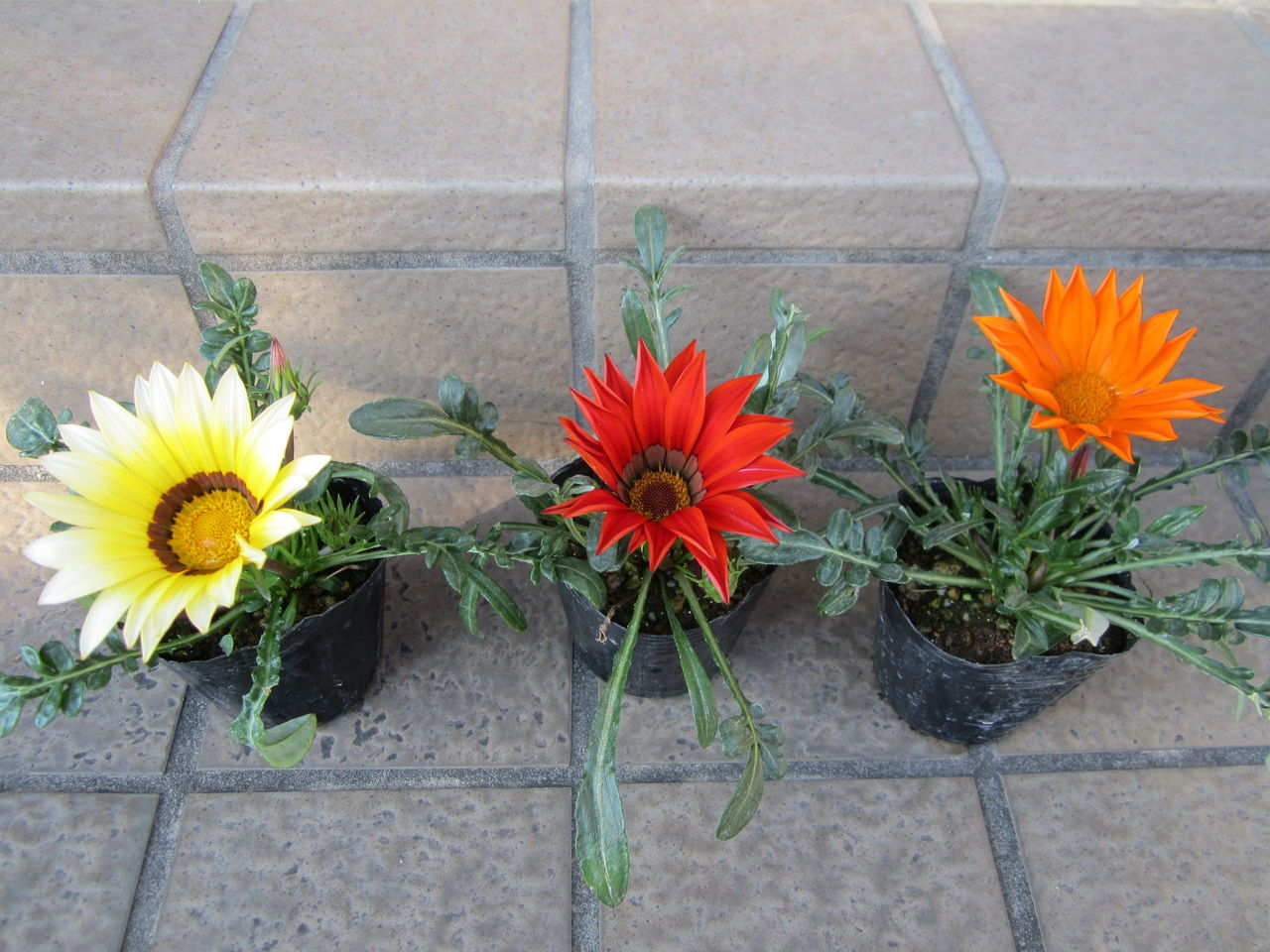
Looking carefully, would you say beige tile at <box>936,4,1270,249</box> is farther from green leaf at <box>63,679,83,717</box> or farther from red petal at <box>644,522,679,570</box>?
green leaf at <box>63,679,83,717</box>

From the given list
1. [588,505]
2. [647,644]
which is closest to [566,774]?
[647,644]

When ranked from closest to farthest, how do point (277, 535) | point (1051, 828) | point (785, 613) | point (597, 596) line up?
point (277, 535)
point (597, 596)
point (1051, 828)
point (785, 613)

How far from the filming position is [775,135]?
37.8 inches

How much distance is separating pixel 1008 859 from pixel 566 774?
44 cm

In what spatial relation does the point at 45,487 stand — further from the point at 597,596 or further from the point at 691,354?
the point at 691,354

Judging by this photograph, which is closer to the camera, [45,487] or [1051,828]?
[1051,828]

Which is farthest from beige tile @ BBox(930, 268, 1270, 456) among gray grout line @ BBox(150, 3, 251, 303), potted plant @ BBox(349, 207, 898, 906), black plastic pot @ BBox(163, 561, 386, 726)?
gray grout line @ BBox(150, 3, 251, 303)

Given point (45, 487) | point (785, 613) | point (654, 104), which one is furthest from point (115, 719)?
point (654, 104)

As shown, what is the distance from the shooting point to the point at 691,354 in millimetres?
714

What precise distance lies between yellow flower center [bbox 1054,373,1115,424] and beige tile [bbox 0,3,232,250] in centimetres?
83

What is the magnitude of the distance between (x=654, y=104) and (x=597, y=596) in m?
0.51

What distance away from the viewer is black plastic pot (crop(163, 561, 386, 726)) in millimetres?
870

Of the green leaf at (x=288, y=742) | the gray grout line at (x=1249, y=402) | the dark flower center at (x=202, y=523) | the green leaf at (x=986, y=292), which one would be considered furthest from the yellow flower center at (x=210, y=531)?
the gray grout line at (x=1249, y=402)

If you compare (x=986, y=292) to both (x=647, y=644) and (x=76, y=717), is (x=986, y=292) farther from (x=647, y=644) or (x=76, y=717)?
(x=76, y=717)
